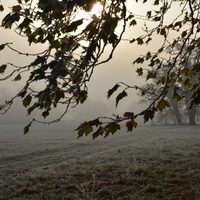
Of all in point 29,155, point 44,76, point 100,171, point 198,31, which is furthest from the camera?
point 29,155

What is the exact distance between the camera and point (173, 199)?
4.30 m

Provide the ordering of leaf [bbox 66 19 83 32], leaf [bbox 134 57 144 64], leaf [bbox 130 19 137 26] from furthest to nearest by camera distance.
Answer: leaf [bbox 134 57 144 64]
leaf [bbox 130 19 137 26]
leaf [bbox 66 19 83 32]

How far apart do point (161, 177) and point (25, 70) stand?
5228 millimetres

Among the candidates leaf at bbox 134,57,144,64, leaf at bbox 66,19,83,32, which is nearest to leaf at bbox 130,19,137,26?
leaf at bbox 134,57,144,64

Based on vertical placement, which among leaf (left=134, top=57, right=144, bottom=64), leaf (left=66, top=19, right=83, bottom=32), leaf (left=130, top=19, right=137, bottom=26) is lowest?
leaf (left=66, top=19, right=83, bottom=32)

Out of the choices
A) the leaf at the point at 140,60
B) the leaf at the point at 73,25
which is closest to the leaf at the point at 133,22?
the leaf at the point at 140,60

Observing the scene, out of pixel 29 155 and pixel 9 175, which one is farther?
pixel 29 155

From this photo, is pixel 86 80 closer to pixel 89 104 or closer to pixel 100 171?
pixel 100 171

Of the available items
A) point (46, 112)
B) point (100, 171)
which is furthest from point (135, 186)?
point (46, 112)

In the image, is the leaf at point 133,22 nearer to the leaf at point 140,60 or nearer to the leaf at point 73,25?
the leaf at point 140,60

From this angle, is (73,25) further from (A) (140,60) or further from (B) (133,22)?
(A) (140,60)

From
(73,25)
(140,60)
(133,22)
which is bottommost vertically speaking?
(73,25)

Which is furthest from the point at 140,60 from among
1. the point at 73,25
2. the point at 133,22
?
the point at 73,25

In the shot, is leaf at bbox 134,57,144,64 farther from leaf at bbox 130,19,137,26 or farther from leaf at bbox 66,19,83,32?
leaf at bbox 66,19,83,32
